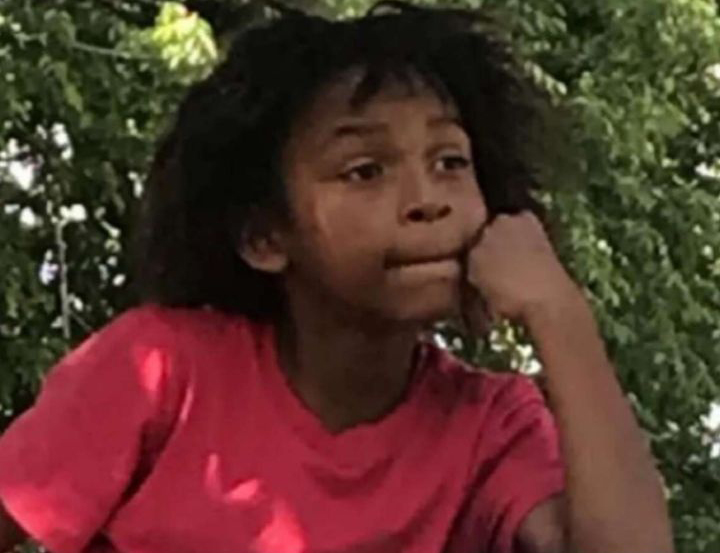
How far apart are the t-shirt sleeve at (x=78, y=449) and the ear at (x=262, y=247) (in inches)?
7.0

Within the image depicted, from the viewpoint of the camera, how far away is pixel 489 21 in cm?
236

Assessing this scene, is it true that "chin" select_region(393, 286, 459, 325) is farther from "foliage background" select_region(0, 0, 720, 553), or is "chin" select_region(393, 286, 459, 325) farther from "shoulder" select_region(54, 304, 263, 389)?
"foliage background" select_region(0, 0, 720, 553)

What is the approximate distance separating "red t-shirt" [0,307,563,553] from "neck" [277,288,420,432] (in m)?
0.02

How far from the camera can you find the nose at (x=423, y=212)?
Answer: 6.68 ft

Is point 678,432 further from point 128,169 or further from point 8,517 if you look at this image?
point 8,517

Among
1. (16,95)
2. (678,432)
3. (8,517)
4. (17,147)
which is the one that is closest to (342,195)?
(8,517)

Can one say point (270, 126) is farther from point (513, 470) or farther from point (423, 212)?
point (513, 470)

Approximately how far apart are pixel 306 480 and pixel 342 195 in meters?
0.27

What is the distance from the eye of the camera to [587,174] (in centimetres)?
442

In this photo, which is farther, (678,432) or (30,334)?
(678,432)

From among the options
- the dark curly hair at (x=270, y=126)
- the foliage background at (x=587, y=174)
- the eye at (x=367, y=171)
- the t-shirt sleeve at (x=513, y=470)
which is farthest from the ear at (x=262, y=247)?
the foliage background at (x=587, y=174)

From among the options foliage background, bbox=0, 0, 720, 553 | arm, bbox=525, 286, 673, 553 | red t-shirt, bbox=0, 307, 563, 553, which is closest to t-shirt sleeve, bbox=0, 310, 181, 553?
red t-shirt, bbox=0, 307, 563, 553

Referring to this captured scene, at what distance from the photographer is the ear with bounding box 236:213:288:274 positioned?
221 centimetres

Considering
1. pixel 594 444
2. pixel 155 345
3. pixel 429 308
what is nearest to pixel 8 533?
pixel 155 345
